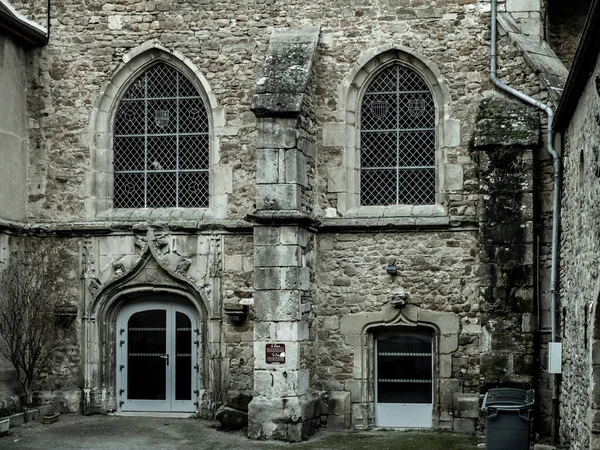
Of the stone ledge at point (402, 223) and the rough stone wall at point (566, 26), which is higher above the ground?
the rough stone wall at point (566, 26)

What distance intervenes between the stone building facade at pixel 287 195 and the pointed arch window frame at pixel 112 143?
3 centimetres

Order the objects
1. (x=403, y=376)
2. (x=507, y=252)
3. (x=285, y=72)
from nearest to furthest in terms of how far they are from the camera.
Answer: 1. (x=507, y=252)
2. (x=285, y=72)
3. (x=403, y=376)

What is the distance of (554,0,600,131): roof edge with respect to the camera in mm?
9742

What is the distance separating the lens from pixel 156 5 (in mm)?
17266

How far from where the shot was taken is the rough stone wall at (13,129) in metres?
16.8

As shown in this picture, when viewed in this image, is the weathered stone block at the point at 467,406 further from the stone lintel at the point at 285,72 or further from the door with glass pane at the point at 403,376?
the stone lintel at the point at 285,72

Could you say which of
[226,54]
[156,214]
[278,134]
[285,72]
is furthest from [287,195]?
[226,54]

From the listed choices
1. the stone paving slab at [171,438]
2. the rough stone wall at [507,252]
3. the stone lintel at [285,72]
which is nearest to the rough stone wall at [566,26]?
the rough stone wall at [507,252]

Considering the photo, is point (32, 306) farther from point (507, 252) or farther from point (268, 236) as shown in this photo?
point (507, 252)

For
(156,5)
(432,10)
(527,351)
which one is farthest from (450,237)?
(156,5)

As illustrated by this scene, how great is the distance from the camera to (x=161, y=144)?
17391 mm

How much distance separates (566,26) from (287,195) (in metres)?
5.55

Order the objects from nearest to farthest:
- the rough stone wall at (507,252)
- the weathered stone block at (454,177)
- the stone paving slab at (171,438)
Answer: the stone paving slab at (171,438) < the rough stone wall at (507,252) < the weathered stone block at (454,177)

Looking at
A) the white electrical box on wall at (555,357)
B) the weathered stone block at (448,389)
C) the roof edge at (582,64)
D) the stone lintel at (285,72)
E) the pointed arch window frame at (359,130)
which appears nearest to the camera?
the roof edge at (582,64)
